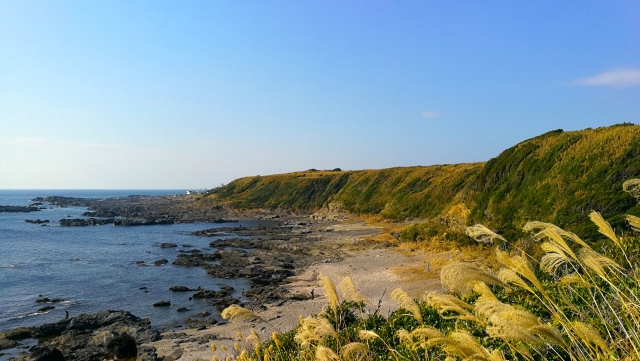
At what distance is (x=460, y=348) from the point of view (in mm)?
2260

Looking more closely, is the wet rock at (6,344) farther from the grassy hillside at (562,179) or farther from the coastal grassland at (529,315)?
the grassy hillside at (562,179)

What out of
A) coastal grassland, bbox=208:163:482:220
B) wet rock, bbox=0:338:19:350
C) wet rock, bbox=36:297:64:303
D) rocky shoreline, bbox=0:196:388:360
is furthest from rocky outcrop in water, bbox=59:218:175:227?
wet rock, bbox=0:338:19:350

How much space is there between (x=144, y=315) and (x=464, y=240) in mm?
20574

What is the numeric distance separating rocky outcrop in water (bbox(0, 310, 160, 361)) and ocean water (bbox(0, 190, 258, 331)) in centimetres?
147

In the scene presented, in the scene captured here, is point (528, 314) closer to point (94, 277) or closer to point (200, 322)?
point (200, 322)

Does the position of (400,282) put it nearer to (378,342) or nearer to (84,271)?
(378,342)

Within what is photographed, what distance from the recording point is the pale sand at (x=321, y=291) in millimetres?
16594

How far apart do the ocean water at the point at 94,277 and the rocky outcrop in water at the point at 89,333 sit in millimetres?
1471

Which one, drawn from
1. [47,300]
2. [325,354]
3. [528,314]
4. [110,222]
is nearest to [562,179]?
[325,354]

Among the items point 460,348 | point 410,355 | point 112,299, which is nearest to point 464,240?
point 112,299

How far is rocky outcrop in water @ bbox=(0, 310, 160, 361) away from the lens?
16.6 meters

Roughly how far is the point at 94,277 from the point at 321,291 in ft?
61.1

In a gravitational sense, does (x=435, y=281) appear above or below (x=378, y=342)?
below

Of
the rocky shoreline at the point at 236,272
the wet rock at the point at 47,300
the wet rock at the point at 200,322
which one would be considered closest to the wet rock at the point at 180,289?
the rocky shoreline at the point at 236,272
